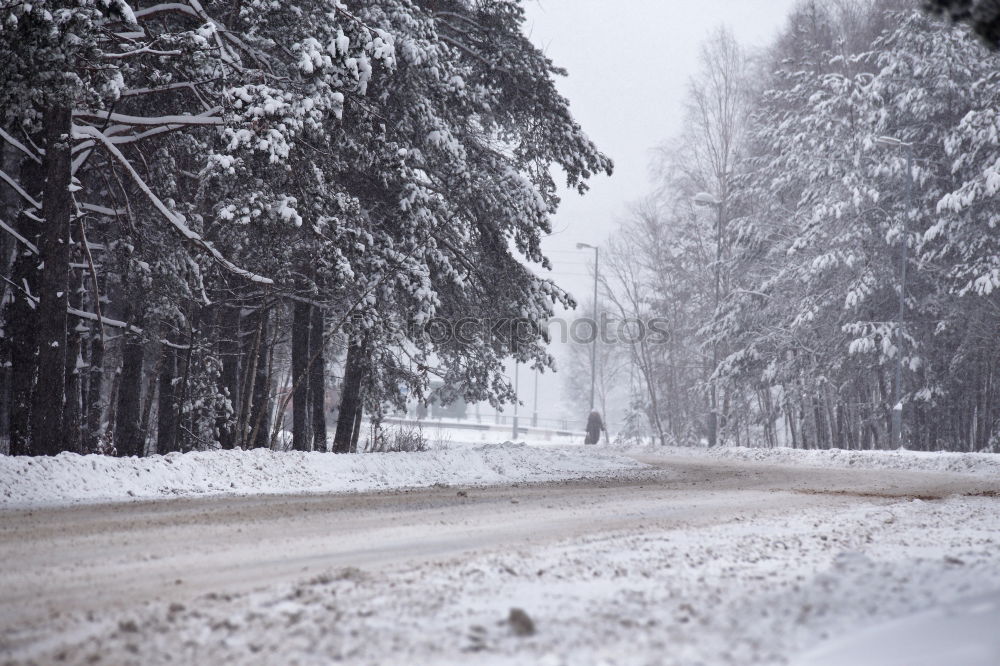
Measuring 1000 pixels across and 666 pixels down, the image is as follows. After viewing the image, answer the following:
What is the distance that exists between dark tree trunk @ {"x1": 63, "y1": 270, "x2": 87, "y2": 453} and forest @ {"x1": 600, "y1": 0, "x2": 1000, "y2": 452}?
65.6 feet

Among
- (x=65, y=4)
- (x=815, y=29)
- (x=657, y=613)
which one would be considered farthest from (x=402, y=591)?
(x=815, y=29)

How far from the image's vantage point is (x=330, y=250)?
13203 millimetres

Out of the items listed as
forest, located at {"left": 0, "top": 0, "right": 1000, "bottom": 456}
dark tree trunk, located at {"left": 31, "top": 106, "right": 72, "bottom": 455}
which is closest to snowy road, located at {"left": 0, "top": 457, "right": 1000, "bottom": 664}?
dark tree trunk, located at {"left": 31, "top": 106, "right": 72, "bottom": 455}

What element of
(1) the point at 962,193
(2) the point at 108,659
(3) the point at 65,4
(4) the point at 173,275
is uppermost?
(1) the point at 962,193

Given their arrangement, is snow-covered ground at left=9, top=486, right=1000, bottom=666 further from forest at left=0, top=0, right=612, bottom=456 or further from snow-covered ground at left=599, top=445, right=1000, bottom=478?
snow-covered ground at left=599, top=445, right=1000, bottom=478

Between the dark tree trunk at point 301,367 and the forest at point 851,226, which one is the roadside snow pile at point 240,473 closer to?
the dark tree trunk at point 301,367

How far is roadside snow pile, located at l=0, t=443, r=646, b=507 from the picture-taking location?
935 centimetres

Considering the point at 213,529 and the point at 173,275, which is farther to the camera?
the point at 173,275

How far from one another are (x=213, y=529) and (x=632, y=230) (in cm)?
3393

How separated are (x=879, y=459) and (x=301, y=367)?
47.6 ft

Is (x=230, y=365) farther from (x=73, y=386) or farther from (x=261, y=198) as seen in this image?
(x=261, y=198)

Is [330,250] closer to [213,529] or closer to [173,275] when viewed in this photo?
[173,275]

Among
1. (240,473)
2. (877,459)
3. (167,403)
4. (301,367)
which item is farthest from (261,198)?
(877,459)

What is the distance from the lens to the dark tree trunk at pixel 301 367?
15867mm
